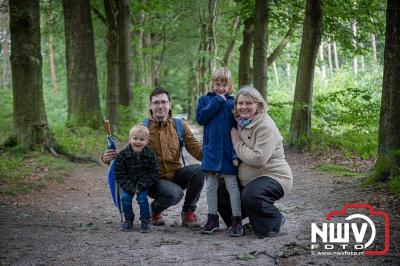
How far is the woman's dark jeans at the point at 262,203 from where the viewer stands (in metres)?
5.25

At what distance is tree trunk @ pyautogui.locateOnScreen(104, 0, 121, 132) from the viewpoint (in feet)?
60.8

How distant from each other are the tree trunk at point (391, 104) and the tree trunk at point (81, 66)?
10608 mm

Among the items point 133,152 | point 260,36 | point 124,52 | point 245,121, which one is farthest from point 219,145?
point 124,52

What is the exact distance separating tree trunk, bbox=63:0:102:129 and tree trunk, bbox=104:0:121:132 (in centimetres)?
208

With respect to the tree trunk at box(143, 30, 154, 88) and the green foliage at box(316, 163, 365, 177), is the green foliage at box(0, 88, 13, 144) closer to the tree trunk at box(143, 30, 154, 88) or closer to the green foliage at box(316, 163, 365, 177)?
the tree trunk at box(143, 30, 154, 88)

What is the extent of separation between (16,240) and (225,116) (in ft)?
8.57

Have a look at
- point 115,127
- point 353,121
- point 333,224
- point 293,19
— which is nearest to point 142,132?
point 333,224

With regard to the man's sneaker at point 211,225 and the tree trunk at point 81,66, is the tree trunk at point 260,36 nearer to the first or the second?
the tree trunk at point 81,66

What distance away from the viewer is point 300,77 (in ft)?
42.5

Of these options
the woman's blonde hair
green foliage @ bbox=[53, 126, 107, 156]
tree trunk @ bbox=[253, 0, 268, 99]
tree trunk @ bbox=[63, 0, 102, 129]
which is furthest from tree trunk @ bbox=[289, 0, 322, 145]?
the woman's blonde hair

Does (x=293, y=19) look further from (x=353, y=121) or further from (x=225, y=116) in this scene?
(x=225, y=116)

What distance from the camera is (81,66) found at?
15.8 metres

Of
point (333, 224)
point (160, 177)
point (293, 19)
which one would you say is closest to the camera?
point (333, 224)

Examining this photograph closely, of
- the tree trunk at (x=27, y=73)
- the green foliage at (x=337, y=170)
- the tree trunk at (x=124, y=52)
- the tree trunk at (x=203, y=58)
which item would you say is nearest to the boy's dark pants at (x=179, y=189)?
the green foliage at (x=337, y=170)
